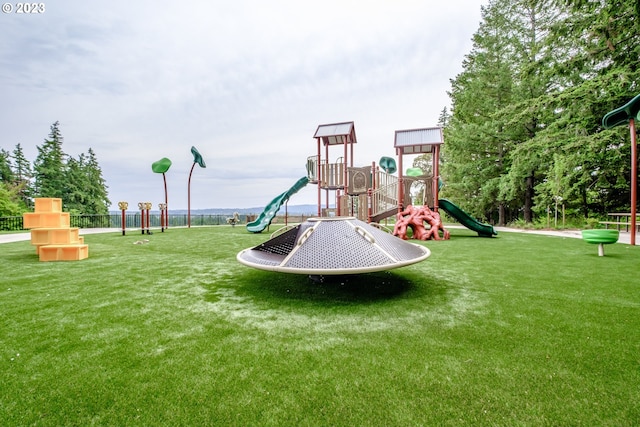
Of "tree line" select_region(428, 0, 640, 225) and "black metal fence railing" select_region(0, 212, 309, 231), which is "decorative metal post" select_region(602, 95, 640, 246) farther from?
"black metal fence railing" select_region(0, 212, 309, 231)

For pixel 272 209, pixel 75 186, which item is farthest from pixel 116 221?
pixel 272 209

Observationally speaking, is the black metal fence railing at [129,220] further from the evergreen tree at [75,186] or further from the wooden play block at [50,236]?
the wooden play block at [50,236]

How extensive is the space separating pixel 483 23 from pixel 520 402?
25643 mm

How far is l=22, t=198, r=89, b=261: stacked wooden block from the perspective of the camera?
6.10m

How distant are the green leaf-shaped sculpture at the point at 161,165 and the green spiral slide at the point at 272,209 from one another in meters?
5.88

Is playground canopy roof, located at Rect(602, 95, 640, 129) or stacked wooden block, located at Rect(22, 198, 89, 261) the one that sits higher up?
playground canopy roof, located at Rect(602, 95, 640, 129)

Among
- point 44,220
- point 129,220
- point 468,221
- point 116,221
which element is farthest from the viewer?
point 129,220

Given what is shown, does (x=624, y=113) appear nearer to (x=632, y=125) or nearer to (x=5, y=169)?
(x=632, y=125)

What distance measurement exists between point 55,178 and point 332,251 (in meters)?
34.5

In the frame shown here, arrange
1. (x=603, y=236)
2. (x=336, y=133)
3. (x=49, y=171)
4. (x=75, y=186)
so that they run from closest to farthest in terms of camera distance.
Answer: (x=603, y=236) < (x=336, y=133) < (x=49, y=171) < (x=75, y=186)

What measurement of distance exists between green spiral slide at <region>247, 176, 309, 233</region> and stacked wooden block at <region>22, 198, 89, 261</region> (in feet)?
24.3

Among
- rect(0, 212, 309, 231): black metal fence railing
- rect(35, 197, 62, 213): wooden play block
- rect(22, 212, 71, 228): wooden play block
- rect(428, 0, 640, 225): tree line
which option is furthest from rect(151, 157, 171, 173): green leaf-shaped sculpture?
rect(428, 0, 640, 225): tree line

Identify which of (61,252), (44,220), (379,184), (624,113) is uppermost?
(624,113)

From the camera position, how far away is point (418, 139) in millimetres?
12242
